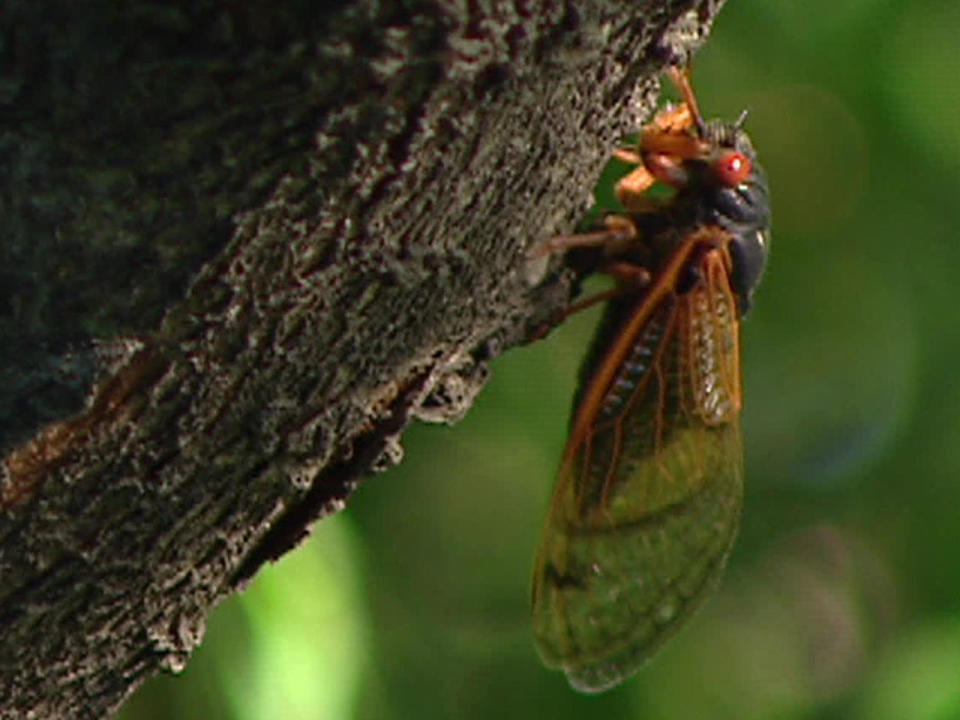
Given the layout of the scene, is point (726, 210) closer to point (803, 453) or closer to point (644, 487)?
point (644, 487)

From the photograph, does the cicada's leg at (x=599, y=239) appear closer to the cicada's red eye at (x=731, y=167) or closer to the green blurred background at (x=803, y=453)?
the cicada's red eye at (x=731, y=167)

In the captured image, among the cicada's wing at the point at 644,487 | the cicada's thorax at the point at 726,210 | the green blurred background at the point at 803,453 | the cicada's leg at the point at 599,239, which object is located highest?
the cicada's leg at the point at 599,239

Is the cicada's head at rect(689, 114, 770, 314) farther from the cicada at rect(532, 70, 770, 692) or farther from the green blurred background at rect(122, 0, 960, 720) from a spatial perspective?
the green blurred background at rect(122, 0, 960, 720)

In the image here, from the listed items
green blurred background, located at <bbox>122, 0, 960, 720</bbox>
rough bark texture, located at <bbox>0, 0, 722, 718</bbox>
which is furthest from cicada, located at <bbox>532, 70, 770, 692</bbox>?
green blurred background, located at <bbox>122, 0, 960, 720</bbox>

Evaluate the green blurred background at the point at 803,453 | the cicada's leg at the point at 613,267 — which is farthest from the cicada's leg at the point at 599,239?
the green blurred background at the point at 803,453

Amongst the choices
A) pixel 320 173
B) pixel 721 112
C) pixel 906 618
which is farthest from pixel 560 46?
pixel 906 618

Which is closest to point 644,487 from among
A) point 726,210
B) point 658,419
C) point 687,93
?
point 658,419

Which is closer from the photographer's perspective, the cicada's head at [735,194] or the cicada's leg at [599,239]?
the cicada's leg at [599,239]

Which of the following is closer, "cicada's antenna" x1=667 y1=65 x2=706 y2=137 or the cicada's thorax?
"cicada's antenna" x1=667 y1=65 x2=706 y2=137
